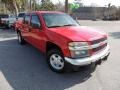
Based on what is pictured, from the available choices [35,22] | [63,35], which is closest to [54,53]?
[63,35]

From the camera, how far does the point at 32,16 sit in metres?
8.05

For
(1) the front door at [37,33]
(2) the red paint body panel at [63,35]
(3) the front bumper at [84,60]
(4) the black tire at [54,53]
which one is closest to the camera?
(3) the front bumper at [84,60]

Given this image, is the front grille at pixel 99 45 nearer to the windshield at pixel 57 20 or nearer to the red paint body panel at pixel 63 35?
the red paint body panel at pixel 63 35

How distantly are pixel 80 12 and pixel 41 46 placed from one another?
247 ft

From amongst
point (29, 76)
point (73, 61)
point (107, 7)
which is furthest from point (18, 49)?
point (107, 7)

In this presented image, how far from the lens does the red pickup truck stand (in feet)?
18.1

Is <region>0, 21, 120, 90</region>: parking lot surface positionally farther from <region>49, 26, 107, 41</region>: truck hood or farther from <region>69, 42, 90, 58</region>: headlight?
<region>49, 26, 107, 41</region>: truck hood

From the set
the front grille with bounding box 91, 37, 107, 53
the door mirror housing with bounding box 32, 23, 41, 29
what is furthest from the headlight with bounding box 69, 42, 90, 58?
the door mirror housing with bounding box 32, 23, 41, 29

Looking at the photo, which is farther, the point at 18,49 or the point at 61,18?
the point at 18,49

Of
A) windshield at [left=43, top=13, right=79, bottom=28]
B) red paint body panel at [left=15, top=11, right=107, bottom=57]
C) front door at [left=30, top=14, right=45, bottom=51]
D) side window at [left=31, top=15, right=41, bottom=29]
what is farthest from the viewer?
side window at [left=31, top=15, right=41, bottom=29]

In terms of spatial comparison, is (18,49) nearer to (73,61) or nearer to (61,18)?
(61,18)

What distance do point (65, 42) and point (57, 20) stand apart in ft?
6.02

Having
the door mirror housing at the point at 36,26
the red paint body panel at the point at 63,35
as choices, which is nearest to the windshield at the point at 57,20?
the red paint body panel at the point at 63,35

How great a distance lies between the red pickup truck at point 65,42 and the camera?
5.50 m
